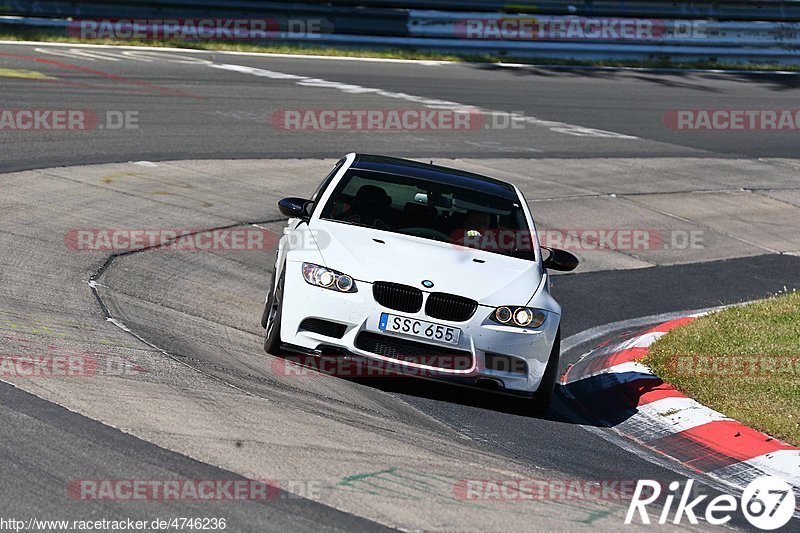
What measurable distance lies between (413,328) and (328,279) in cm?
66

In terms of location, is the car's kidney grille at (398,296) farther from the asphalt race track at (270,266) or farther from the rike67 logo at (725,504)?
the rike67 logo at (725,504)

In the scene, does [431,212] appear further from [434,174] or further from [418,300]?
[418,300]

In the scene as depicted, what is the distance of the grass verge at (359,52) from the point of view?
22234 millimetres

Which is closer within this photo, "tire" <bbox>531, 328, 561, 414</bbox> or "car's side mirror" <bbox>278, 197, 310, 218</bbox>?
"tire" <bbox>531, 328, 561, 414</bbox>

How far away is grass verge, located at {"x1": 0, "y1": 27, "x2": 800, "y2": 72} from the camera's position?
875 inches

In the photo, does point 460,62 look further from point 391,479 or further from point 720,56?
point 391,479

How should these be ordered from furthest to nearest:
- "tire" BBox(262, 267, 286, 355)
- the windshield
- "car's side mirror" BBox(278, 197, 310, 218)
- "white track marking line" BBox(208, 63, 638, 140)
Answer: "white track marking line" BBox(208, 63, 638, 140) < "car's side mirror" BBox(278, 197, 310, 218) < the windshield < "tire" BBox(262, 267, 286, 355)

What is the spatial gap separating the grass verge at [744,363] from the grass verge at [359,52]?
14968 millimetres

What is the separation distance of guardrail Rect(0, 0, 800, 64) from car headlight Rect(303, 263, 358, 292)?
16351mm

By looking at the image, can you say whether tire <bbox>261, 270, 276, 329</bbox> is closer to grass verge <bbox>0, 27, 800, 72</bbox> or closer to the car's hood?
the car's hood

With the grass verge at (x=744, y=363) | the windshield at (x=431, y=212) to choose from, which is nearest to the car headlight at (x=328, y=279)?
the windshield at (x=431, y=212)

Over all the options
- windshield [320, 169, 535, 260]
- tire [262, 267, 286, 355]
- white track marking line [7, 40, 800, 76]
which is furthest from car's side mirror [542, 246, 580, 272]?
white track marking line [7, 40, 800, 76]

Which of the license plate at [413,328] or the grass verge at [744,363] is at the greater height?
the license plate at [413,328]

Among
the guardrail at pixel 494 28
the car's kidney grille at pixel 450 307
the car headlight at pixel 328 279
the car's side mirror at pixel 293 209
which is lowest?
the car's kidney grille at pixel 450 307
